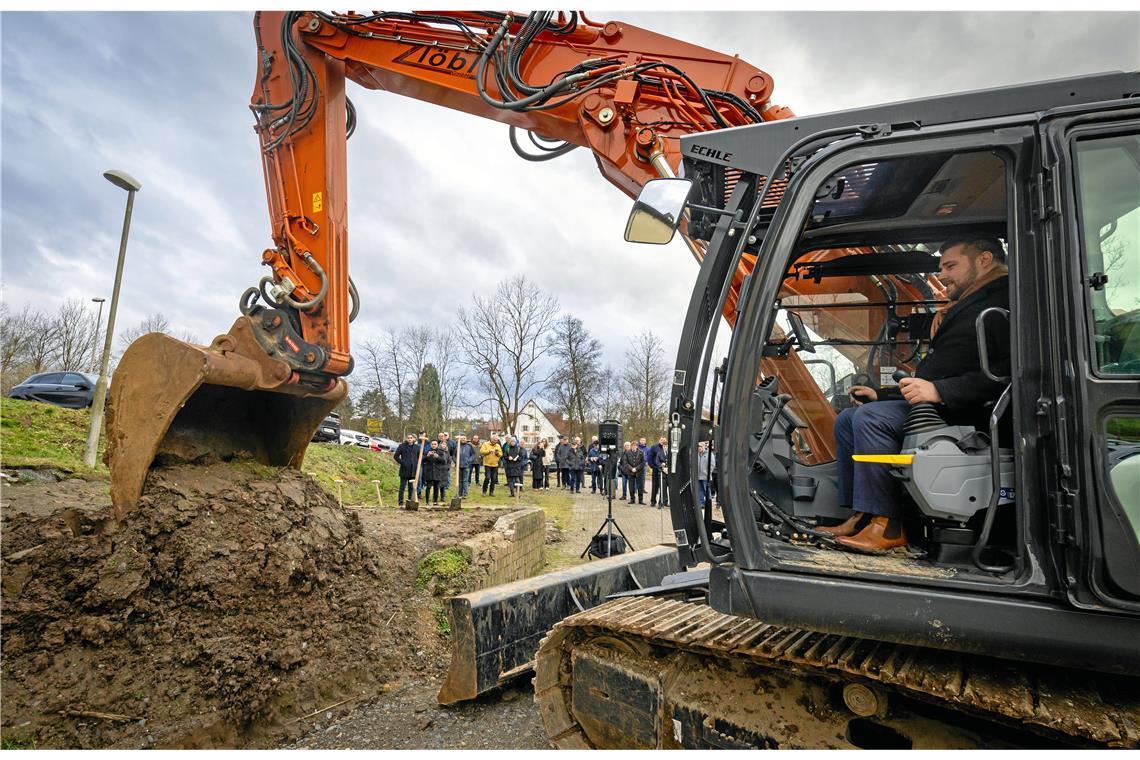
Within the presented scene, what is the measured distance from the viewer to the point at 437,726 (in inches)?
143

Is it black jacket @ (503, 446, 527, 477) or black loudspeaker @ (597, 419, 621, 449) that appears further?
black jacket @ (503, 446, 527, 477)

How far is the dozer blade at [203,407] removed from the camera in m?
3.84

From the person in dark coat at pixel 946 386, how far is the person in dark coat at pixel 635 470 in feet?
46.5

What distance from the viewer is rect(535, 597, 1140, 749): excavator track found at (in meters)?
1.79

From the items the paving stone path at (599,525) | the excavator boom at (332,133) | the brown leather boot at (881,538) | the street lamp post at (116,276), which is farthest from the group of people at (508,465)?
the brown leather boot at (881,538)

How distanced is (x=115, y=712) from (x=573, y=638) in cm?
271

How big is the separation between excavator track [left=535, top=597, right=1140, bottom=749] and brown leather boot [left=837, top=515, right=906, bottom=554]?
12.7 inches

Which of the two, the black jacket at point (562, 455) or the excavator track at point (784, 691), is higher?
the black jacket at point (562, 455)

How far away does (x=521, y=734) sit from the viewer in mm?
3477

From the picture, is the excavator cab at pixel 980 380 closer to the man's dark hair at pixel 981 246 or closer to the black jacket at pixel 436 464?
the man's dark hair at pixel 981 246

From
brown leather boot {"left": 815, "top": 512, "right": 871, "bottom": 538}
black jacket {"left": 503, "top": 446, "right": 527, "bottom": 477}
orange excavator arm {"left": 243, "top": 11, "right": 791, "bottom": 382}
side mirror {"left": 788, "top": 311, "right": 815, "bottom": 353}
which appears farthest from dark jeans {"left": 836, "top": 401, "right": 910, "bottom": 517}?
black jacket {"left": 503, "top": 446, "right": 527, "bottom": 477}

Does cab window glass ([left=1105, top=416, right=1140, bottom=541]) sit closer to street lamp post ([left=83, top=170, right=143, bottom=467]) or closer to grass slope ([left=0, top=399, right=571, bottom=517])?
grass slope ([left=0, top=399, right=571, bottom=517])

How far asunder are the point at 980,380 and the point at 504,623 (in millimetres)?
2650

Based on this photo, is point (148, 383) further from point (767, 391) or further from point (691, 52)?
point (691, 52)
